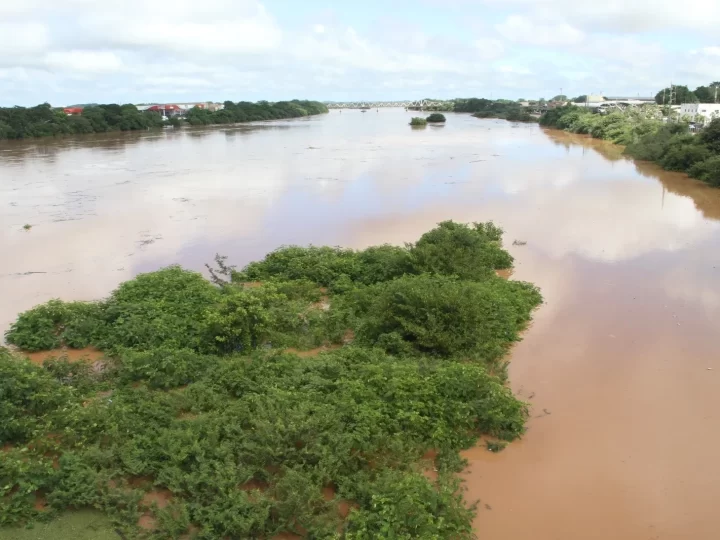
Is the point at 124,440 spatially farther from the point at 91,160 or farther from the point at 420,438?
the point at 91,160

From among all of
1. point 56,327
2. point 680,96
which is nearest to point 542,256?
point 56,327

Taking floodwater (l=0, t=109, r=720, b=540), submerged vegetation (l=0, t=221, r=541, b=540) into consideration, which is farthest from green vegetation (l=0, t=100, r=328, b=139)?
submerged vegetation (l=0, t=221, r=541, b=540)

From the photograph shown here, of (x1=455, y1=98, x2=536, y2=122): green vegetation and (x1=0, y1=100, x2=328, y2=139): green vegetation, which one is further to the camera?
(x1=455, y1=98, x2=536, y2=122): green vegetation

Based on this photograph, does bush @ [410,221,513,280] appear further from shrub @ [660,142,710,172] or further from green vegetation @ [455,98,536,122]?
green vegetation @ [455,98,536,122]

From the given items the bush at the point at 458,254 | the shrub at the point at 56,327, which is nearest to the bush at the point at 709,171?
the bush at the point at 458,254

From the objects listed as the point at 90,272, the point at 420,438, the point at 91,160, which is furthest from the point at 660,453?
the point at 91,160

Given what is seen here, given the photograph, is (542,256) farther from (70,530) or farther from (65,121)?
(65,121)
